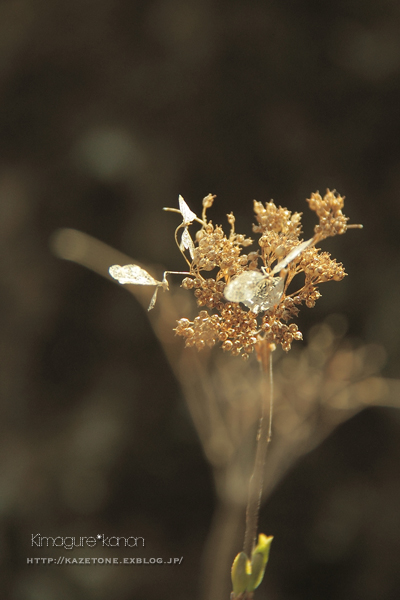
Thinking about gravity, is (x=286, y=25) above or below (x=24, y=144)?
above

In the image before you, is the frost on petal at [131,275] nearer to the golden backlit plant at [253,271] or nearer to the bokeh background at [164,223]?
the golden backlit plant at [253,271]

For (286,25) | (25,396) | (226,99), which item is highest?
(286,25)

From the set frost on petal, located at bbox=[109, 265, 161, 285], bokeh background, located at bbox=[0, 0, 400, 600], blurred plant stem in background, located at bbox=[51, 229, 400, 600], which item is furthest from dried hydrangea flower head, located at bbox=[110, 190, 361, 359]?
bokeh background, located at bbox=[0, 0, 400, 600]

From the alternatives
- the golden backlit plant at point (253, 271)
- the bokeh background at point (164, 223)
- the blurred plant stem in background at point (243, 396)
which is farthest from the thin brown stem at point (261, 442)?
the bokeh background at point (164, 223)

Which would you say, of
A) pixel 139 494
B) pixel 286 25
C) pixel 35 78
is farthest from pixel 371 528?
pixel 35 78

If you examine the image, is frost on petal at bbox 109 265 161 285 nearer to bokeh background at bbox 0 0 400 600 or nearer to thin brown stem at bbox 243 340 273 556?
thin brown stem at bbox 243 340 273 556

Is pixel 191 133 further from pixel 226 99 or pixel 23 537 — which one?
pixel 23 537

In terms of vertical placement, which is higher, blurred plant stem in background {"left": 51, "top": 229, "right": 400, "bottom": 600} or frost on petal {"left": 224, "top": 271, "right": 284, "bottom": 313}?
frost on petal {"left": 224, "top": 271, "right": 284, "bottom": 313}
